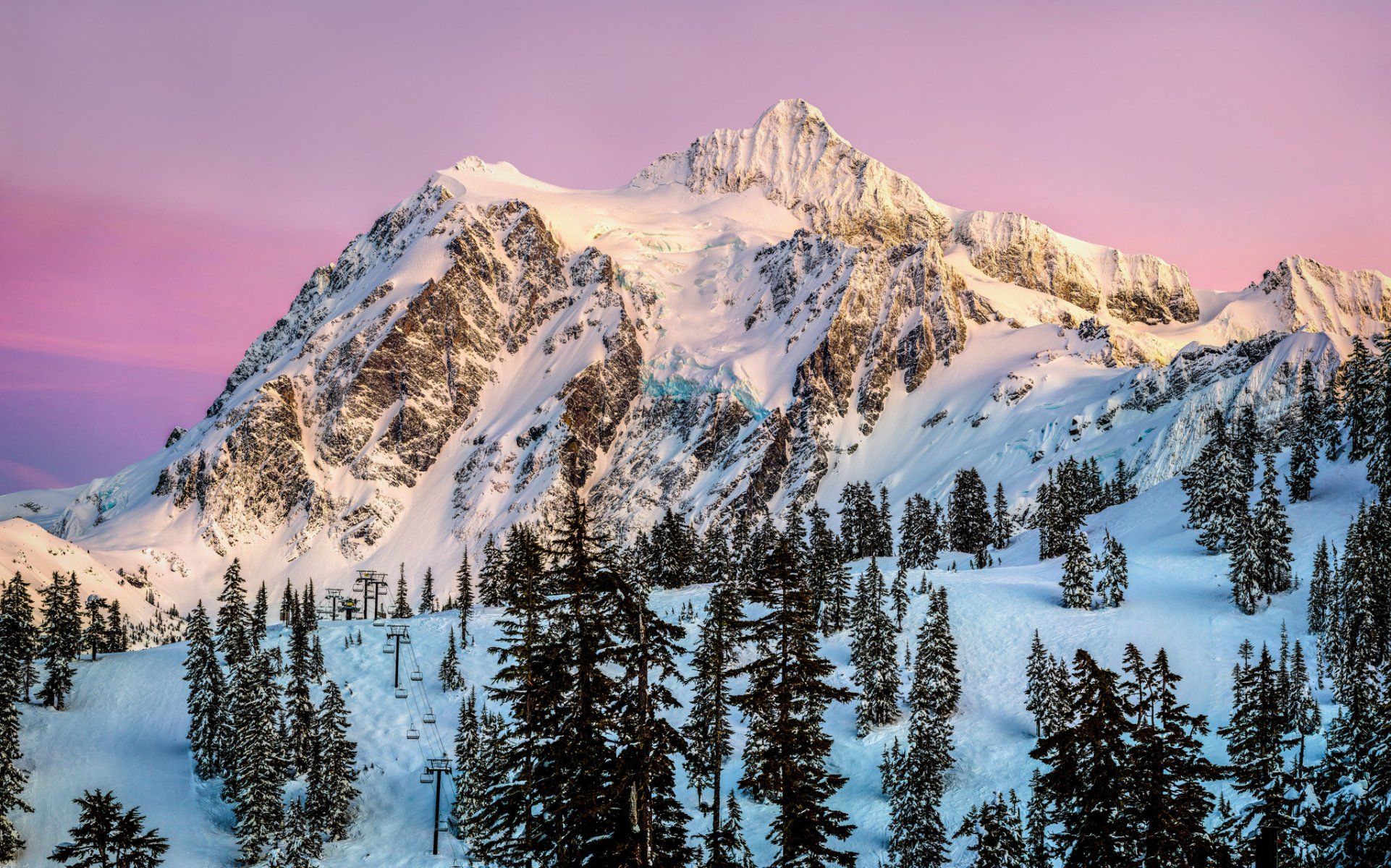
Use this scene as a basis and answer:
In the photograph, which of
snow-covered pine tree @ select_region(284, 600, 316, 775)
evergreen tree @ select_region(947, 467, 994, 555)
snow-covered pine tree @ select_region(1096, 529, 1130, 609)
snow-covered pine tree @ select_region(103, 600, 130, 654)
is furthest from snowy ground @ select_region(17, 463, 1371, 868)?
evergreen tree @ select_region(947, 467, 994, 555)

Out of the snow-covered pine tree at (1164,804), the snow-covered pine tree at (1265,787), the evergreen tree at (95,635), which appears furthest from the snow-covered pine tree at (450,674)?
the snow-covered pine tree at (1164,804)

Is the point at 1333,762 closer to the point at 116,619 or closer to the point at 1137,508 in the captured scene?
the point at 1137,508

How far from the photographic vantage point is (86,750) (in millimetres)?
74938

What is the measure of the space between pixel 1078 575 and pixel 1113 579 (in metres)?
3.00

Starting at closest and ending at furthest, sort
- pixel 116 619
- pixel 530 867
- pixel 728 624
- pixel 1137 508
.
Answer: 1. pixel 530 867
2. pixel 728 624
3. pixel 1137 508
4. pixel 116 619

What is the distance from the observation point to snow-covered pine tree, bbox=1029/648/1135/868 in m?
22.0

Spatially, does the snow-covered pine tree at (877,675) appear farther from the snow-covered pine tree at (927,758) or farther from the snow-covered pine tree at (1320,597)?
the snow-covered pine tree at (1320,597)

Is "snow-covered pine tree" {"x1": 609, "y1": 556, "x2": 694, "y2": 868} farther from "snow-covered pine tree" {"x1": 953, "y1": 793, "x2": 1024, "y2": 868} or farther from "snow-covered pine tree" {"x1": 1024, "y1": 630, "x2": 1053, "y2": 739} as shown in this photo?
"snow-covered pine tree" {"x1": 1024, "y1": 630, "x2": 1053, "y2": 739}

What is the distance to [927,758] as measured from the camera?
2128 inches

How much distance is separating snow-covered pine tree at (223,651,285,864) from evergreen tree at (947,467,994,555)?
266 ft

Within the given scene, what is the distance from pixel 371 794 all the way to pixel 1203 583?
7365 cm

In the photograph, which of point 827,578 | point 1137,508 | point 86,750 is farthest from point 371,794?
point 1137,508

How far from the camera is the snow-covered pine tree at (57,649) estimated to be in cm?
8225

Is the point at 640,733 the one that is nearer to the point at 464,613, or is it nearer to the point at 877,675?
the point at 877,675
